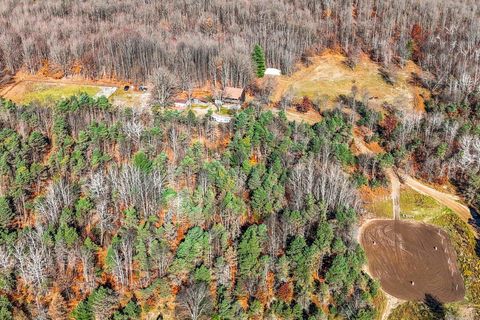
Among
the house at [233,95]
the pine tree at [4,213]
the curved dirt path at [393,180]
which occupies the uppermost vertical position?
the house at [233,95]

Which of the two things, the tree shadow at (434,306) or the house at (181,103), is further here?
the house at (181,103)

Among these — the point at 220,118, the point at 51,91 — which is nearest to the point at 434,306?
the point at 220,118

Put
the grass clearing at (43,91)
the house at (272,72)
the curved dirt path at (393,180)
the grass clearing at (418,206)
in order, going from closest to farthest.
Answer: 1. the grass clearing at (418,206)
2. the curved dirt path at (393,180)
3. the grass clearing at (43,91)
4. the house at (272,72)

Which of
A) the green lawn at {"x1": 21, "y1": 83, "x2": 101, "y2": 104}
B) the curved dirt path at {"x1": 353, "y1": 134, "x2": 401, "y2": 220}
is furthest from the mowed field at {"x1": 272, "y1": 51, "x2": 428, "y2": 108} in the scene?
the green lawn at {"x1": 21, "y1": 83, "x2": 101, "y2": 104}

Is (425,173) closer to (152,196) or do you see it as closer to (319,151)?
(319,151)

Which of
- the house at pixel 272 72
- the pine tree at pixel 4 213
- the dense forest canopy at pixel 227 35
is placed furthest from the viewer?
the house at pixel 272 72

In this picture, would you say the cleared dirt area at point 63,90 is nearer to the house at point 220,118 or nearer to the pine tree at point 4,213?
the house at point 220,118

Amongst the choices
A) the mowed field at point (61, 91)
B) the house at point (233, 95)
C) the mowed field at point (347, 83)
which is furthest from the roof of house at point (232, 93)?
the mowed field at point (61, 91)
